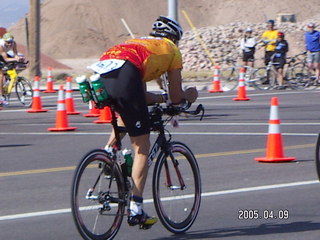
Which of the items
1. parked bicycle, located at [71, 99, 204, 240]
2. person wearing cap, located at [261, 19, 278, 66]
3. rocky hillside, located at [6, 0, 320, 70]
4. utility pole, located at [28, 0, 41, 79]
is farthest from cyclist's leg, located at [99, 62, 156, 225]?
rocky hillside, located at [6, 0, 320, 70]

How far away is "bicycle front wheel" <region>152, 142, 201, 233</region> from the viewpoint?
8.12 m

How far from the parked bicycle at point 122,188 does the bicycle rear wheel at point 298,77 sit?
19739mm

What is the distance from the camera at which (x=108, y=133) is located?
16.6 m

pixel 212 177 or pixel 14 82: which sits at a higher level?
pixel 212 177

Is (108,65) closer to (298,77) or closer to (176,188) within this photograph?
(176,188)

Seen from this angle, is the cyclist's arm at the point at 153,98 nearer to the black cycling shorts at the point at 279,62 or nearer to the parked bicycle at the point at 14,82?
the parked bicycle at the point at 14,82

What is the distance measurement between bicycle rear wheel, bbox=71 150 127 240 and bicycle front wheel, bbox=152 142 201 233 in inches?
16.6

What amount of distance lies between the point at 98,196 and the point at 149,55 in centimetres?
122

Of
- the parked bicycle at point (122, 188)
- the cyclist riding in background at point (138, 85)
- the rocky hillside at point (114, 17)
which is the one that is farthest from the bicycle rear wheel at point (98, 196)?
the rocky hillside at point (114, 17)

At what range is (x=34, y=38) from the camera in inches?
1387

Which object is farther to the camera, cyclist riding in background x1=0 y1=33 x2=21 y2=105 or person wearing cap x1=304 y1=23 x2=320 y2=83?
person wearing cap x1=304 y1=23 x2=320 y2=83

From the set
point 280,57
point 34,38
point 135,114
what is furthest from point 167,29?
point 34,38

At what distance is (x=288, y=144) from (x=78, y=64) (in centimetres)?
4446

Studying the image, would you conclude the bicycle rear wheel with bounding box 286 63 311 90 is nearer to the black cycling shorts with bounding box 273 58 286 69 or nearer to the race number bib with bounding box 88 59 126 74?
the black cycling shorts with bounding box 273 58 286 69
